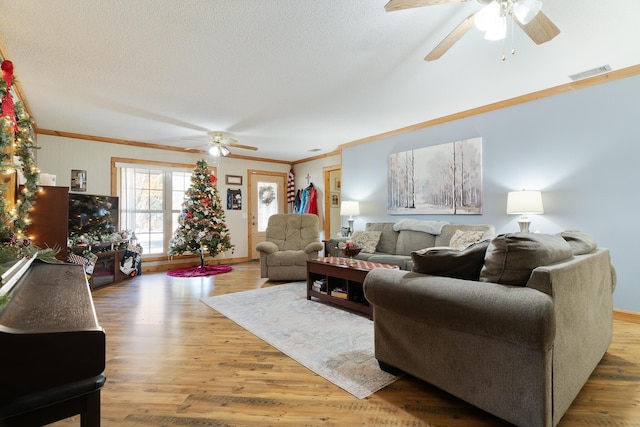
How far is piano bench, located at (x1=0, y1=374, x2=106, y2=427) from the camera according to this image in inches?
30.6

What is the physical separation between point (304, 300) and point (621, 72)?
3.93m

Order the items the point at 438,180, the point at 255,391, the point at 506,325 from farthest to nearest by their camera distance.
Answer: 1. the point at 438,180
2. the point at 255,391
3. the point at 506,325

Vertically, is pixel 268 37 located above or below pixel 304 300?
above

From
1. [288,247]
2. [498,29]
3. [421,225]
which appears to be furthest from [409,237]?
[498,29]

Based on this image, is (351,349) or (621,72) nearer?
(351,349)

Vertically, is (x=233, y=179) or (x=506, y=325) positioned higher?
Result: (x=233, y=179)

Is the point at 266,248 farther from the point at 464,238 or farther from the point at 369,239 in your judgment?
the point at 464,238

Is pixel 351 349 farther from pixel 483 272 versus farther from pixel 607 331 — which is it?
pixel 607 331

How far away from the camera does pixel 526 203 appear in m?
3.38

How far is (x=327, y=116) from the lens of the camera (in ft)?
14.5

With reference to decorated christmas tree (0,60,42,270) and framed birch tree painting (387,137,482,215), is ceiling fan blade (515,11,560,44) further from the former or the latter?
decorated christmas tree (0,60,42,270)

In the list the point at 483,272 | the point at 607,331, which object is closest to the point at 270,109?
the point at 483,272

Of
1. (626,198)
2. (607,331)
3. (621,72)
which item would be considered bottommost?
(607,331)

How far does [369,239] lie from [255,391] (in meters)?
3.19
